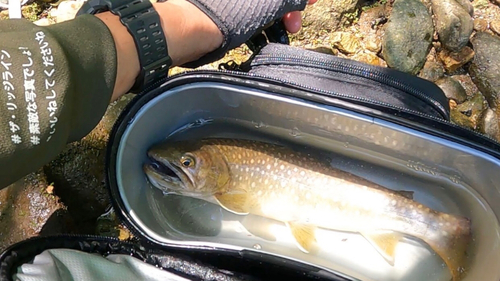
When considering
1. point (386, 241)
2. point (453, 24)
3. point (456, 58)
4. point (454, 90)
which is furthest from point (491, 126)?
point (386, 241)

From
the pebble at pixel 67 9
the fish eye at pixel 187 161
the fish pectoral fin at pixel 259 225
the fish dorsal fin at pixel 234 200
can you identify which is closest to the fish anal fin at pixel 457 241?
the fish pectoral fin at pixel 259 225

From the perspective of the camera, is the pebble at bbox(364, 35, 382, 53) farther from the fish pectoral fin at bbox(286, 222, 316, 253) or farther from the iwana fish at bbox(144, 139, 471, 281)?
the fish pectoral fin at bbox(286, 222, 316, 253)

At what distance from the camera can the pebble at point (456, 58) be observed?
2.32 meters

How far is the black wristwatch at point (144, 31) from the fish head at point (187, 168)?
301 mm

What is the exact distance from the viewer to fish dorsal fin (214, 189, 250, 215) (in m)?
1.83

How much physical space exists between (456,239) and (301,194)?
0.61 metres

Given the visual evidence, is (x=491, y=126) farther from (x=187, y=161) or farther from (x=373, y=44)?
(x=187, y=161)

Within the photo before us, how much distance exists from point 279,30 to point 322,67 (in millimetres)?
319

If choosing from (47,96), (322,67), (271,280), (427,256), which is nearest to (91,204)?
(271,280)

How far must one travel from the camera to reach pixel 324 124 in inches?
62.9

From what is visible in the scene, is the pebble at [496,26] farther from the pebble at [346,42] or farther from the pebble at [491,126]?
the pebble at [346,42]

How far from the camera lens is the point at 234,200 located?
1.83 m

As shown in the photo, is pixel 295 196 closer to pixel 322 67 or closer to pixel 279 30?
pixel 322 67

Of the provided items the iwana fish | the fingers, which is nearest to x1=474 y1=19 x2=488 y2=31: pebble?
the fingers
